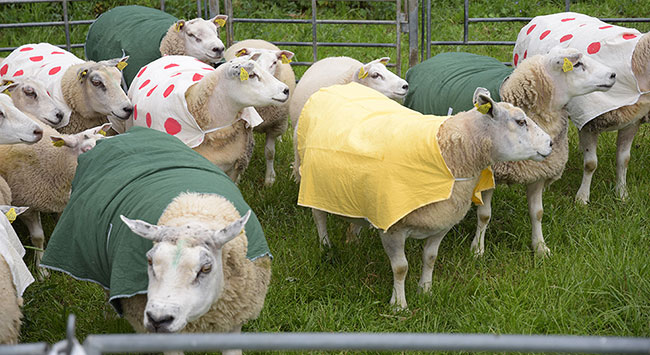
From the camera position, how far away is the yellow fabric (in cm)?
370

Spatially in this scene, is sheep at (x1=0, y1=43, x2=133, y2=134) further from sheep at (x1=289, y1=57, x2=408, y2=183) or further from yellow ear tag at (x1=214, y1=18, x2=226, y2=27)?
sheep at (x1=289, y1=57, x2=408, y2=183)

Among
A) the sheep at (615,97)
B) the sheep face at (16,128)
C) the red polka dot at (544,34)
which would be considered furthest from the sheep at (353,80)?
the sheep face at (16,128)

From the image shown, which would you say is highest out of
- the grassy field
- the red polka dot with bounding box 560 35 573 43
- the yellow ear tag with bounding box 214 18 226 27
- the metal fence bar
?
the metal fence bar

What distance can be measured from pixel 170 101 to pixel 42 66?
174cm

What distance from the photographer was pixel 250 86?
4.91m

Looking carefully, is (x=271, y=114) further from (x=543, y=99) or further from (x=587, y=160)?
(x=587, y=160)

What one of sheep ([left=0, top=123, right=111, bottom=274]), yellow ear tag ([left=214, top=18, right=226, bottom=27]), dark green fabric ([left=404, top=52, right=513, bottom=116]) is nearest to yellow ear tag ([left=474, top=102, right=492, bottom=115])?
dark green fabric ([left=404, top=52, right=513, bottom=116])

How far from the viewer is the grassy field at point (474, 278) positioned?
373 centimetres

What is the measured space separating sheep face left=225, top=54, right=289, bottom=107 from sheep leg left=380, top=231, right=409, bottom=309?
1.54 metres

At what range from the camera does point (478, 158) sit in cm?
376

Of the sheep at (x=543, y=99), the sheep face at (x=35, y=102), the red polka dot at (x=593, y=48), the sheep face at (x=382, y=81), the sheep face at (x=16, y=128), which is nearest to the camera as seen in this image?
the sheep face at (x=16, y=128)

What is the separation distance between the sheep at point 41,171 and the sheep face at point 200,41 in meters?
1.99

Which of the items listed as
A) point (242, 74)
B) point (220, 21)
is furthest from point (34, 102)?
point (220, 21)

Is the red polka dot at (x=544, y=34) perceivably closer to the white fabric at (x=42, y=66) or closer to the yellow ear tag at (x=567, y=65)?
the yellow ear tag at (x=567, y=65)
